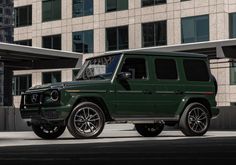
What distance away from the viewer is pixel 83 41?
52.7 m

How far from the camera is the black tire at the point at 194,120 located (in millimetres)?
14797

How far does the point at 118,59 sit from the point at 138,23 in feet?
115

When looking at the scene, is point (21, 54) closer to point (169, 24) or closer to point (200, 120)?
point (200, 120)

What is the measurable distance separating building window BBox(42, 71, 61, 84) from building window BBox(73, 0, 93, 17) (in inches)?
214

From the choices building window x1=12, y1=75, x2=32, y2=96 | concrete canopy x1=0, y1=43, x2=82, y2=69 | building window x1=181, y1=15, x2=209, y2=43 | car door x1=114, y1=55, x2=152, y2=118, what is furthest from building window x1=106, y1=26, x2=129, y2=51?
car door x1=114, y1=55, x2=152, y2=118

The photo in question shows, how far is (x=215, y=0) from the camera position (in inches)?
1753

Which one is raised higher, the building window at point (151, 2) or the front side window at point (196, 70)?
the building window at point (151, 2)

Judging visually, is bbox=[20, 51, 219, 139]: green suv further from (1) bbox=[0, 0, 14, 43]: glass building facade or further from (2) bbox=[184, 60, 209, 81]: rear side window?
(1) bbox=[0, 0, 14, 43]: glass building facade

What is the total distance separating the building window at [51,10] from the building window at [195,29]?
1359 centimetres

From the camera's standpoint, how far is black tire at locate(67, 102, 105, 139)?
13.5 m

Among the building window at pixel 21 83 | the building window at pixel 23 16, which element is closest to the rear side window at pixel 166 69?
the building window at pixel 21 83

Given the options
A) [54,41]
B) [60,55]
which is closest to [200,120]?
[60,55]

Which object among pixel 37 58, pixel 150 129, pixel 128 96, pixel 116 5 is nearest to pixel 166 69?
pixel 128 96

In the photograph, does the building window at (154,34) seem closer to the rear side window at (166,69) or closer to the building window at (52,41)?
the building window at (52,41)
